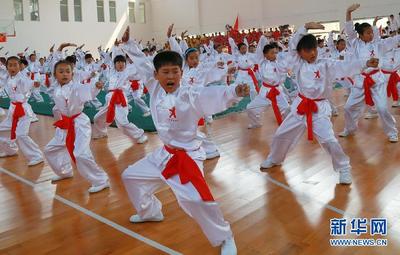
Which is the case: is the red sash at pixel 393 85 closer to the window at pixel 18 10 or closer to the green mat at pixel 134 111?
the green mat at pixel 134 111

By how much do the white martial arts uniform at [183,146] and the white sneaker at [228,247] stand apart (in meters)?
0.03

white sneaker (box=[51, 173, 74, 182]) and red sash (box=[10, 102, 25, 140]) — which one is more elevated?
red sash (box=[10, 102, 25, 140])

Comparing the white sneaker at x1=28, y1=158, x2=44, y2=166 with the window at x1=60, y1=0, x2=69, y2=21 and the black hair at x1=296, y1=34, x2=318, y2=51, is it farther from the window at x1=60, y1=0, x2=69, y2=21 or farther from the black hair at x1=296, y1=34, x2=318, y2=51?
the window at x1=60, y1=0, x2=69, y2=21

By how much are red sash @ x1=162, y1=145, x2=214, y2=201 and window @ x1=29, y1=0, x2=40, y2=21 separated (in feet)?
68.1

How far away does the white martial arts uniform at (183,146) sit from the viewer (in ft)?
8.75

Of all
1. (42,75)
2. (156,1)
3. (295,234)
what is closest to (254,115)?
(295,234)

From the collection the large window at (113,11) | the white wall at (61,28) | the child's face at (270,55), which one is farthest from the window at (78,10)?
the child's face at (270,55)

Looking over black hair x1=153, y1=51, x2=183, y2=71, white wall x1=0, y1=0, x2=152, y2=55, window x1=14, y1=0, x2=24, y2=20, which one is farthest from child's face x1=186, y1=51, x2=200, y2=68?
Answer: window x1=14, y1=0, x2=24, y2=20

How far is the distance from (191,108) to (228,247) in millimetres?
986

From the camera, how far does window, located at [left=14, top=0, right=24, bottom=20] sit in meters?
20.1

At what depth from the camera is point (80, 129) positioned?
167 inches

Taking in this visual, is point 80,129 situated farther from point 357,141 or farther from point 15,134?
point 357,141

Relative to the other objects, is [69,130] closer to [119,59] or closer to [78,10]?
[119,59]

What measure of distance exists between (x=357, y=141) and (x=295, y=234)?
3.29 m
